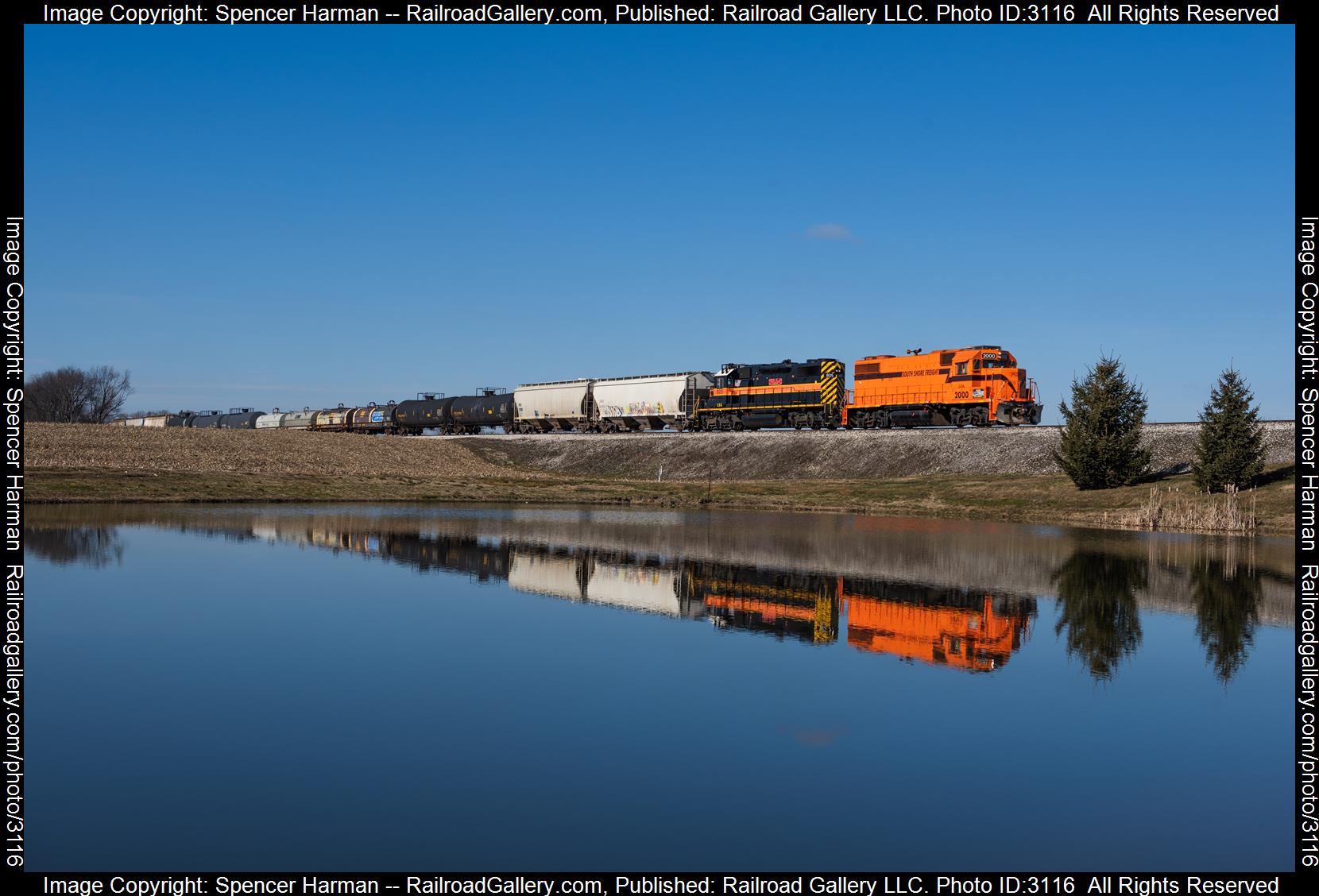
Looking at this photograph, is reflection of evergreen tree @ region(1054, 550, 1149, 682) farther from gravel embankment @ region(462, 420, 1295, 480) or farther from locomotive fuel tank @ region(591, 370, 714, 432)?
locomotive fuel tank @ region(591, 370, 714, 432)

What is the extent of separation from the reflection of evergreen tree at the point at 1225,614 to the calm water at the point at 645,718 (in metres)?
0.11

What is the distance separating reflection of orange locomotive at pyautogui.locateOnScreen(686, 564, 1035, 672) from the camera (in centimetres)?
1684

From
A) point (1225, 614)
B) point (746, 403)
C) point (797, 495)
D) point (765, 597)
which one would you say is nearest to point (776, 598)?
point (765, 597)

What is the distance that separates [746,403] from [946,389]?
1642 centimetres

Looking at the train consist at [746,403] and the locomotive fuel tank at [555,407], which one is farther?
the locomotive fuel tank at [555,407]

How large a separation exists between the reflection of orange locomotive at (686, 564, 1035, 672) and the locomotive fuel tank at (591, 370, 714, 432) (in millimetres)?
53132

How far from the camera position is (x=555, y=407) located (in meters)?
90.1

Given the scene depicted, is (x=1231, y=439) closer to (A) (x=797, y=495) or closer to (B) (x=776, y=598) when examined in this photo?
(A) (x=797, y=495)

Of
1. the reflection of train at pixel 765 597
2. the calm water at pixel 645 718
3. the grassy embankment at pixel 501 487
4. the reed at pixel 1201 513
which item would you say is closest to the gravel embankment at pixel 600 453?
the grassy embankment at pixel 501 487

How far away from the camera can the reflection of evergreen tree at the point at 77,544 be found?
24000mm

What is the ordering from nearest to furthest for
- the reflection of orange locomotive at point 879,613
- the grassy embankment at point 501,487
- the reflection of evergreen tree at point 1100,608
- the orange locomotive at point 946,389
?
Answer: the reflection of evergreen tree at point 1100,608 < the reflection of orange locomotive at point 879,613 < the grassy embankment at point 501,487 < the orange locomotive at point 946,389

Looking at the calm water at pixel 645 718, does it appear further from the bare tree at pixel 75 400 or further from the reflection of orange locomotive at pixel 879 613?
the bare tree at pixel 75 400
